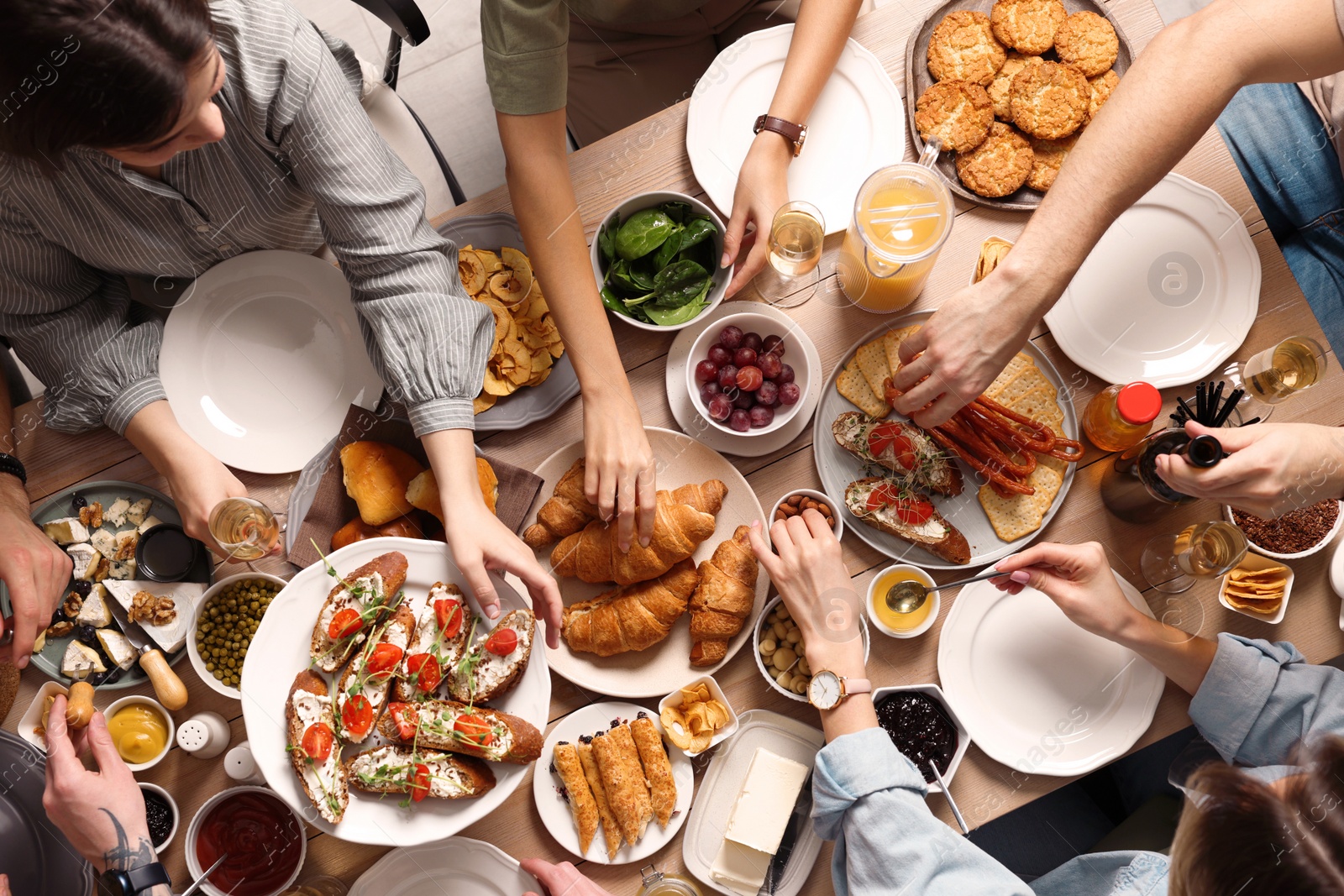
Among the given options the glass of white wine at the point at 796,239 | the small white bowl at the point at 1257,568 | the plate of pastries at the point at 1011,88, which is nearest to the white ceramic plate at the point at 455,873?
the glass of white wine at the point at 796,239

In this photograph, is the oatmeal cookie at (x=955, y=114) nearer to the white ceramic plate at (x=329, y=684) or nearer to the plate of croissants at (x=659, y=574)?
the plate of croissants at (x=659, y=574)

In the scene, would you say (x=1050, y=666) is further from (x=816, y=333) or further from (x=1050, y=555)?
(x=816, y=333)

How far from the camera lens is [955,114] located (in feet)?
5.96

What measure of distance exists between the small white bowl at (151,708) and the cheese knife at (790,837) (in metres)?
1.42

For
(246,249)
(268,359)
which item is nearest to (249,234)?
(246,249)

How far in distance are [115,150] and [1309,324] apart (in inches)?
98.4

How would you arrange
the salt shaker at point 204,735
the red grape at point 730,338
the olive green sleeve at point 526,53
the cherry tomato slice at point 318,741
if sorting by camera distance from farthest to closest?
1. the red grape at point 730,338
2. the salt shaker at point 204,735
3. the olive green sleeve at point 526,53
4. the cherry tomato slice at point 318,741

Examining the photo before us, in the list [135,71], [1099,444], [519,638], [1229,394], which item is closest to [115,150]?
[135,71]

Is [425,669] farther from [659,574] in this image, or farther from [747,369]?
[747,369]

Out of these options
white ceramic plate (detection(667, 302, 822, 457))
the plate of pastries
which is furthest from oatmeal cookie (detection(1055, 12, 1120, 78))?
white ceramic plate (detection(667, 302, 822, 457))

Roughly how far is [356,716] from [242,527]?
51 centimetres

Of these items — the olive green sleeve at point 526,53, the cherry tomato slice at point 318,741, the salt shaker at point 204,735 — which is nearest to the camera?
the cherry tomato slice at point 318,741

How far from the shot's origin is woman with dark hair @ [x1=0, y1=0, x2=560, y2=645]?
151cm

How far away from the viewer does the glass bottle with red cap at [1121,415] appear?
1.66 metres
